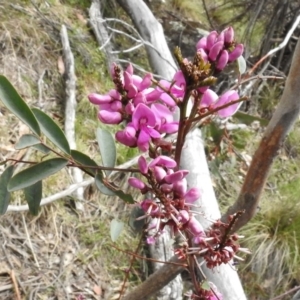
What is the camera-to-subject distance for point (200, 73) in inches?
20.0

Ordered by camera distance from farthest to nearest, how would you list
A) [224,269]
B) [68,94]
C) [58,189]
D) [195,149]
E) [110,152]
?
[68,94] < [58,189] < [195,149] < [224,269] < [110,152]

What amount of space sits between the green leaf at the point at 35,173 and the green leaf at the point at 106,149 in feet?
0.24

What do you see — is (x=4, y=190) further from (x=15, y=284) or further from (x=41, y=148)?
(x=15, y=284)

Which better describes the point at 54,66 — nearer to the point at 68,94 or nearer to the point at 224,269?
the point at 68,94

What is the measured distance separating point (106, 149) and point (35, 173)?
0.12m

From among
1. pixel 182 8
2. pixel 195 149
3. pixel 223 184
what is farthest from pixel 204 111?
pixel 182 8

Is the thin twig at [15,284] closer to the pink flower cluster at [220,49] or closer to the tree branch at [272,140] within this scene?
the tree branch at [272,140]

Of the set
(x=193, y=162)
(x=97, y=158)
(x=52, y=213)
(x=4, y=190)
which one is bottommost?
(x=52, y=213)

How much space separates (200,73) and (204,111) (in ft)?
0.39

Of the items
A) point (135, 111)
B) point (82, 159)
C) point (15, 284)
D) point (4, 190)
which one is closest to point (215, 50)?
point (135, 111)

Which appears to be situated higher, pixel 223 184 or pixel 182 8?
pixel 182 8

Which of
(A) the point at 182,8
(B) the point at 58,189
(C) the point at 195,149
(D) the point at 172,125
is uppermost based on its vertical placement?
(A) the point at 182,8

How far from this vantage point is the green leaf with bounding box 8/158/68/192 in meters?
0.65

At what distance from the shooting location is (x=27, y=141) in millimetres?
657
